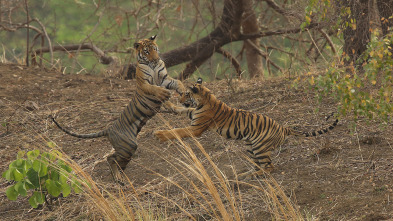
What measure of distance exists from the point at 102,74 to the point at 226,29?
230 centimetres

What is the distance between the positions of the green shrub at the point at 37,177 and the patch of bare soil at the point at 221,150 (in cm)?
21

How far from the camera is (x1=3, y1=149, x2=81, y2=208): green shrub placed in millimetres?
4301

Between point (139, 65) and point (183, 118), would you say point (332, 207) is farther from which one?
point (183, 118)

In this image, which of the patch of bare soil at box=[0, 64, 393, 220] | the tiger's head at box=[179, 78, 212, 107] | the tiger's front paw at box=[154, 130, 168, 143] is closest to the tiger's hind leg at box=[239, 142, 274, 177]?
the patch of bare soil at box=[0, 64, 393, 220]

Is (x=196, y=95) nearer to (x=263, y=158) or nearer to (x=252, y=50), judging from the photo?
(x=263, y=158)

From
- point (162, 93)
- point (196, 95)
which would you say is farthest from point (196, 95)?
point (162, 93)

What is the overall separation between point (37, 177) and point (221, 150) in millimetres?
2003

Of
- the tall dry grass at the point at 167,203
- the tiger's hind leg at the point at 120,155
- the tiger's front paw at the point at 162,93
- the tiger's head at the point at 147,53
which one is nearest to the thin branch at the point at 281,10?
the tiger's head at the point at 147,53

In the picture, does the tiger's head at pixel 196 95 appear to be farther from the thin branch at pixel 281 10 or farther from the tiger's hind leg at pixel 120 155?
the thin branch at pixel 281 10

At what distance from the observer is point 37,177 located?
14.6 ft

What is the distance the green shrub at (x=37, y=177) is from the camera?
4.30 meters

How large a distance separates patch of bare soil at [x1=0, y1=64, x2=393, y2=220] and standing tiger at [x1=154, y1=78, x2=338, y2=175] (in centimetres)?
23

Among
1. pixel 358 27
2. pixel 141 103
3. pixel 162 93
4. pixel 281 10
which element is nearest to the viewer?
pixel 162 93

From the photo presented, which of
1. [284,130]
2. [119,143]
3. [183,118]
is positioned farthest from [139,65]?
[183,118]
